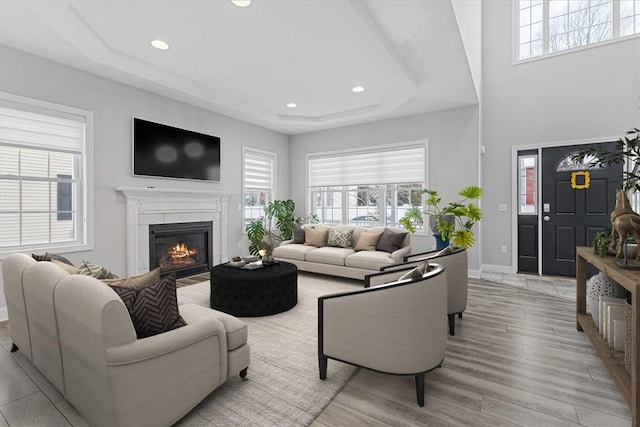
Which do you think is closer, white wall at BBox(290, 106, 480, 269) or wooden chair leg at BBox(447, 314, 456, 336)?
wooden chair leg at BBox(447, 314, 456, 336)

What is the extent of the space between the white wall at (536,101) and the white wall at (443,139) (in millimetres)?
629

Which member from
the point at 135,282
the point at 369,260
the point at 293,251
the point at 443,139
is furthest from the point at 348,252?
the point at 135,282

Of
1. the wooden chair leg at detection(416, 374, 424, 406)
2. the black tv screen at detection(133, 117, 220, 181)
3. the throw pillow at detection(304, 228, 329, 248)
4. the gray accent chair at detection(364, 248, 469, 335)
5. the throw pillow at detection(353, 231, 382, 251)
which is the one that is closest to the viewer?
the wooden chair leg at detection(416, 374, 424, 406)

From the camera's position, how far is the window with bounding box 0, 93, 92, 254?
11.1 ft

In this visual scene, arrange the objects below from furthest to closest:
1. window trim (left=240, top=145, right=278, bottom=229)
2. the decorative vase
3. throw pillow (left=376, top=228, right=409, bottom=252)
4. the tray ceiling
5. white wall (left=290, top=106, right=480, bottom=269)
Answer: window trim (left=240, top=145, right=278, bottom=229) → white wall (left=290, top=106, right=480, bottom=269) → throw pillow (left=376, top=228, right=409, bottom=252) → the tray ceiling → the decorative vase

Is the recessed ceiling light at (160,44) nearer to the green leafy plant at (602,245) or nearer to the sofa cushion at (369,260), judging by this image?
the sofa cushion at (369,260)

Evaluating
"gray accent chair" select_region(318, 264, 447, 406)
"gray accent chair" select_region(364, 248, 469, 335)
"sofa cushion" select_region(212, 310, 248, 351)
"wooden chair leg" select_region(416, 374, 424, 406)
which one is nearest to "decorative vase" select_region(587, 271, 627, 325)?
"gray accent chair" select_region(364, 248, 469, 335)

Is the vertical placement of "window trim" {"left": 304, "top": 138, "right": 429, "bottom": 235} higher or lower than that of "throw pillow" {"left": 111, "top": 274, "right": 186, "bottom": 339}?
higher

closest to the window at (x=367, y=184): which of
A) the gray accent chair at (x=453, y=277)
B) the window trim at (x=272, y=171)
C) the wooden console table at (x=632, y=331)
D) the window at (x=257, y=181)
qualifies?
the window trim at (x=272, y=171)

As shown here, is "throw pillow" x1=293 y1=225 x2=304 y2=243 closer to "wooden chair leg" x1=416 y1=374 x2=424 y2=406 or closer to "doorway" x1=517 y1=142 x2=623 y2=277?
"doorway" x1=517 y1=142 x2=623 y2=277

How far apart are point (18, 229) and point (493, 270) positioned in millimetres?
6799

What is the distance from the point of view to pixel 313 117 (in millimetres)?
6227

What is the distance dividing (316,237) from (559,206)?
400cm

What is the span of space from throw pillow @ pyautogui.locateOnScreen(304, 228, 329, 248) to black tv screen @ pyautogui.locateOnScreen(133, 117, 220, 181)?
1.90 m
